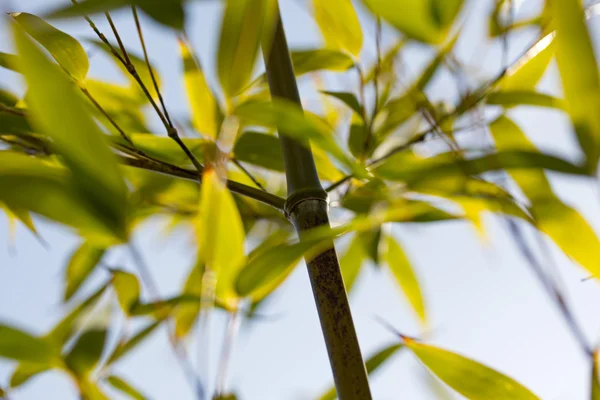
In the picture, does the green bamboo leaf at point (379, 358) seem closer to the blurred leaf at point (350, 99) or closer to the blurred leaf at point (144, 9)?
the blurred leaf at point (350, 99)

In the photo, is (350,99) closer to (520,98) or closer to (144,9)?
(520,98)

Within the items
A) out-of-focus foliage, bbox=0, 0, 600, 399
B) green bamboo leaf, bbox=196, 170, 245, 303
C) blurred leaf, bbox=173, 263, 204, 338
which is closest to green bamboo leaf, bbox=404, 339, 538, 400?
out-of-focus foliage, bbox=0, 0, 600, 399

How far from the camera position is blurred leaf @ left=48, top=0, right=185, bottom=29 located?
0.69ft

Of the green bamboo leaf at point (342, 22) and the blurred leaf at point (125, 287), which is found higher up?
the green bamboo leaf at point (342, 22)

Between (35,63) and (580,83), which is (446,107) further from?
(35,63)

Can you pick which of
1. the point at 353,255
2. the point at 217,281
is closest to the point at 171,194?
the point at 353,255

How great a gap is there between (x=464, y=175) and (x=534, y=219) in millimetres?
110

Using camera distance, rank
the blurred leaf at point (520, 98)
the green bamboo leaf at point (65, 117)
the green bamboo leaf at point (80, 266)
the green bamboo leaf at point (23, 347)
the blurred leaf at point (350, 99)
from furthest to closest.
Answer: the green bamboo leaf at point (80, 266)
the blurred leaf at point (350, 99)
the blurred leaf at point (520, 98)
the green bamboo leaf at point (23, 347)
the green bamboo leaf at point (65, 117)

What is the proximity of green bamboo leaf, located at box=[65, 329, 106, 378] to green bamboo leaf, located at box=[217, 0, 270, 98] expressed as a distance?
9.2 inches

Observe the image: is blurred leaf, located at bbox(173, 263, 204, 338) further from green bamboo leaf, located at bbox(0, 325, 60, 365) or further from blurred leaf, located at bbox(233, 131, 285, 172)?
green bamboo leaf, located at bbox(0, 325, 60, 365)

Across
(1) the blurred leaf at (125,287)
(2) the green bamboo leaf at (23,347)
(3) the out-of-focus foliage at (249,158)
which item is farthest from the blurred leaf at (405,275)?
(2) the green bamboo leaf at (23,347)

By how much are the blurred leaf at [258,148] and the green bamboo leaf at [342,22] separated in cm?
11

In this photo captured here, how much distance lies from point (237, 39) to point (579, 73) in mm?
171

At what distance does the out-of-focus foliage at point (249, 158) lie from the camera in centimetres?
23
